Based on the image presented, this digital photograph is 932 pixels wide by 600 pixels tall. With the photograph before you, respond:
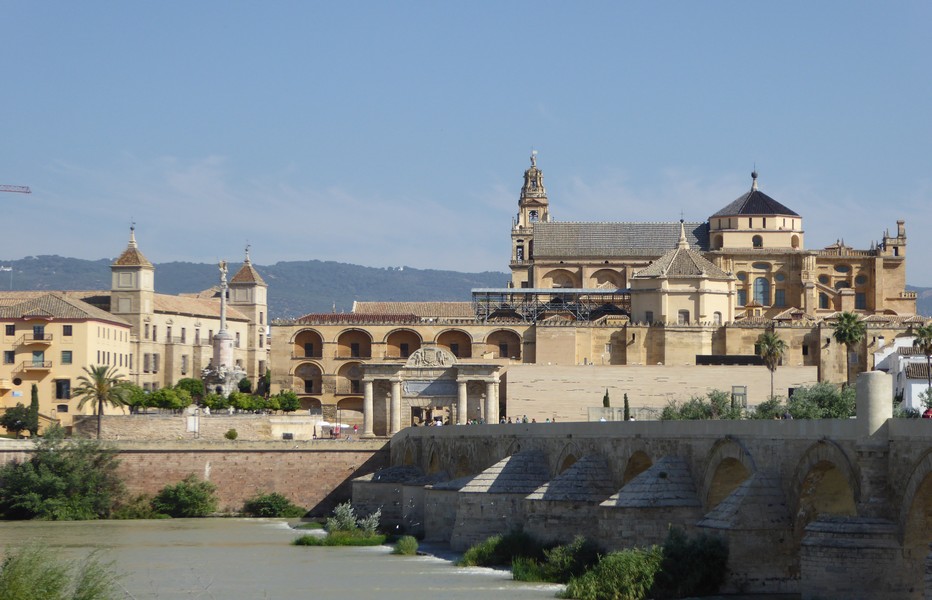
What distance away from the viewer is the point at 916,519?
83.4ft

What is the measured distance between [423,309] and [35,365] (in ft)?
81.7

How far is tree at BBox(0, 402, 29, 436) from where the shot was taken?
262 ft

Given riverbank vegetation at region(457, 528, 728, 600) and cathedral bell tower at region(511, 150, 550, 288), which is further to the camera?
cathedral bell tower at region(511, 150, 550, 288)

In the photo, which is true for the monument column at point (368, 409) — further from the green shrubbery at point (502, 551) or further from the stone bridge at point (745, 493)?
the green shrubbery at point (502, 551)

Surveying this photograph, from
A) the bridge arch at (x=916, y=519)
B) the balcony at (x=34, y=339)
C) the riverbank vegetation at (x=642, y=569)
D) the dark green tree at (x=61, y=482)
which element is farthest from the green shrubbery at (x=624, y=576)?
the balcony at (x=34, y=339)

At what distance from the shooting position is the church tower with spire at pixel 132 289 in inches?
3981

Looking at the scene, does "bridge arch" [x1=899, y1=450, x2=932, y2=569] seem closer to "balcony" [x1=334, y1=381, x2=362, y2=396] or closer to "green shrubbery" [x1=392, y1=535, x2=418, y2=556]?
"green shrubbery" [x1=392, y1=535, x2=418, y2=556]

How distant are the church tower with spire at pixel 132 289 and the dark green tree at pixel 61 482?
35.0 m

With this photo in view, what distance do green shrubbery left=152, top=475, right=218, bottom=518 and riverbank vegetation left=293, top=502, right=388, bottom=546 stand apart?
10517mm

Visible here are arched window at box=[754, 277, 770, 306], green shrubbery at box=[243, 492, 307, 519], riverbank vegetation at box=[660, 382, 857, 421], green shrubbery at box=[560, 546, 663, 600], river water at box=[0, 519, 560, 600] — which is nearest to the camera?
green shrubbery at box=[560, 546, 663, 600]

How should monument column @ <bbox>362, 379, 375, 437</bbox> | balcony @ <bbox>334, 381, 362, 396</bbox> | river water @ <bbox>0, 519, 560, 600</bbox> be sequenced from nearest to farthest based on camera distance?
river water @ <bbox>0, 519, 560, 600</bbox> → monument column @ <bbox>362, 379, 375, 437</bbox> → balcony @ <bbox>334, 381, 362, 396</bbox>

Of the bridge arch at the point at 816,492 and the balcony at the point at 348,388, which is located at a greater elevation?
the balcony at the point at 348,388

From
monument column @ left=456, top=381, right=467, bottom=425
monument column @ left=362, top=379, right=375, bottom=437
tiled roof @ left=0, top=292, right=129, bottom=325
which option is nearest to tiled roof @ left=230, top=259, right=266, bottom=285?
tiled roof @ left=0, top=292, right=129, bottom=325

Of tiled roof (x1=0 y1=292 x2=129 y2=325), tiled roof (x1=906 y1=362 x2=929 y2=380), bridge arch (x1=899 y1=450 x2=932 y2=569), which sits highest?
tiled roof (x1=0 y1=292 x2=129 y2=325)
